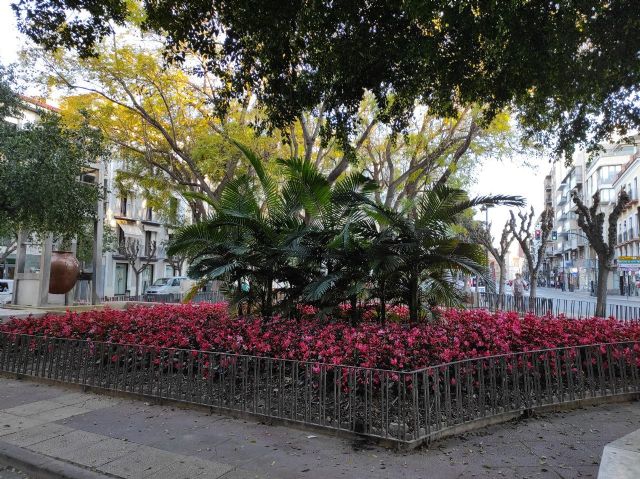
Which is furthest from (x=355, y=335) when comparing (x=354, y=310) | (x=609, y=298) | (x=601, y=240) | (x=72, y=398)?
(x=609, y=298)

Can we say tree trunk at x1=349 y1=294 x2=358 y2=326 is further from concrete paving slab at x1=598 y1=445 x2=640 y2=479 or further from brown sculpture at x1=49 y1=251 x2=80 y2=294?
brown sculpture at x1=49 y1=251 x2=80 y2=294

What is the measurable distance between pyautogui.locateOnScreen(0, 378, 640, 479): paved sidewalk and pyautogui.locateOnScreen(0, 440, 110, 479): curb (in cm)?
4

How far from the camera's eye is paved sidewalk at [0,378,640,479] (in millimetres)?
4179

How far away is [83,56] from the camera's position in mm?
7230

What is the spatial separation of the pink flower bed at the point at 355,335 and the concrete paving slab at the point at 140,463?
1.90 meters

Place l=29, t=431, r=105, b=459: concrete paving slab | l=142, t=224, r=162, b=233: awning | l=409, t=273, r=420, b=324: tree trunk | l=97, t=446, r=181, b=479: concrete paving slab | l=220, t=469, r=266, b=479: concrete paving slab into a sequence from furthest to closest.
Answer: l=142, t=224, r=162, b=233: awning, l=409, t=273, r=420, b=324: tree trunk, l=29, t=431, r=105, b=459: concrete paving slab, l=97, t=446, r=181, b=479: concrete paving slab, l=220, t=469, r=266, b=479: concrete paving slab

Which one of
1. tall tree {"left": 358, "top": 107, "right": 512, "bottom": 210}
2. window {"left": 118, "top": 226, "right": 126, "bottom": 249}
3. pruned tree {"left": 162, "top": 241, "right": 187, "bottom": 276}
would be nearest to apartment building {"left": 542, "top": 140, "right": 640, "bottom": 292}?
tall tree {"left": 358, "top": 107, "right": 512, "bottom": 210}

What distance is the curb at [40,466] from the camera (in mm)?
4180

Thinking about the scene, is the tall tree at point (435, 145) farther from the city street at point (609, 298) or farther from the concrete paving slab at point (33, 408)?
the city street at point (609, 298)

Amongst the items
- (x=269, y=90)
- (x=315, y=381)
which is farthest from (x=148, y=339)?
(x=269, y=90)

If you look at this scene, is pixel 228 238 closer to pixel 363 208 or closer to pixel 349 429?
pixel 363 208

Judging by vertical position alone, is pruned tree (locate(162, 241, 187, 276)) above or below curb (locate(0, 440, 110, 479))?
above

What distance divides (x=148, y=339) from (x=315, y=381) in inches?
115

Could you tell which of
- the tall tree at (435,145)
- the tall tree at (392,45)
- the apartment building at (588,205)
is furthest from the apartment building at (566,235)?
the tall tree at (392,45)
